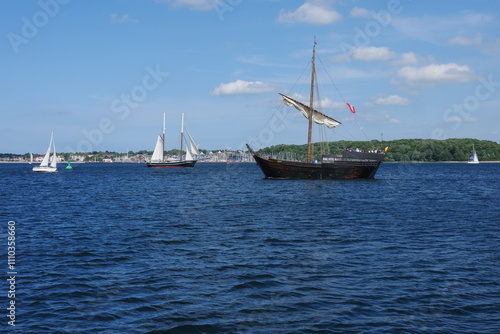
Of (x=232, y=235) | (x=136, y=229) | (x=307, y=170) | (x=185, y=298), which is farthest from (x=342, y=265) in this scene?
(x=307, y=170)

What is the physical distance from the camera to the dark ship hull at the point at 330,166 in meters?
74.4

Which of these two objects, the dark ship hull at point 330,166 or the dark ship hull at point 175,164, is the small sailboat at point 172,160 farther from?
the dark ship hull at point 330,166

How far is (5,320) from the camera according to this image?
12359 millimetres

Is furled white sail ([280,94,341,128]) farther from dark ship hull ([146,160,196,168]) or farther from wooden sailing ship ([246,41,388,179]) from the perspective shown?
dark ship hull ([146,160,196,168])

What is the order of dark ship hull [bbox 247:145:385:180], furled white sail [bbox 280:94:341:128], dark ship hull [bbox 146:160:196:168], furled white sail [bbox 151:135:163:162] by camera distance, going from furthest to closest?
1. dark ship hull [bbox 146:160:196:168]
2. furled white sail [bbox 151:135:163:162]
3. furled white sail [bbox 280:94:341:128]
4. dark ship hull [bbox 247:145:385:180]

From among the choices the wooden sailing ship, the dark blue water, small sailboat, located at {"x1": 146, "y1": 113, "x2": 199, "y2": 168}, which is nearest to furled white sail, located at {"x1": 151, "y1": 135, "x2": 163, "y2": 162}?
small sailboat, located at {"x1": 146, "y1": 113, "x2": 199, "y2": 168}

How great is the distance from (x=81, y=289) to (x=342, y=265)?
977cm

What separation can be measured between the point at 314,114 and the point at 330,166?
10.9 meters

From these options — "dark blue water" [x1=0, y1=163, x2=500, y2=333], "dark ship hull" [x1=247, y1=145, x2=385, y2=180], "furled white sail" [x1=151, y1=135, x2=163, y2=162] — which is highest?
"furled white sail" [x1=151, y1=135, x2=163, y2=162]

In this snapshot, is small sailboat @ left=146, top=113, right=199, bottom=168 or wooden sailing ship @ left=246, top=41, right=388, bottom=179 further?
small sailboat @ left=146, top=113, right=199, bottom=168

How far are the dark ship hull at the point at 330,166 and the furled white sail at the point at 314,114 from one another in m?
7.05

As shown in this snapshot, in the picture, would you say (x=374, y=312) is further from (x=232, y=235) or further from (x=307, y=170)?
(x=307, y=170)

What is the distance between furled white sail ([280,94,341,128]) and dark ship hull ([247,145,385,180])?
23.1 feet

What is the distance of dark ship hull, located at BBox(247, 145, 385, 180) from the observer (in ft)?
244
